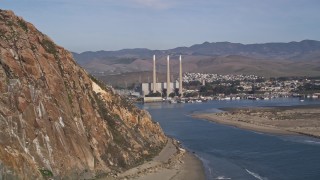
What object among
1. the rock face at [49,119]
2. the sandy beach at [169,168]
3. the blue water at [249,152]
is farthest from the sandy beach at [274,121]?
the rock face at [49,119]

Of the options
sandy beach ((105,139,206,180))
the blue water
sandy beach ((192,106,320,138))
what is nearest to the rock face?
sandy beach ((105,139,206,180))

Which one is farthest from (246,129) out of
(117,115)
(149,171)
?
(149,171)

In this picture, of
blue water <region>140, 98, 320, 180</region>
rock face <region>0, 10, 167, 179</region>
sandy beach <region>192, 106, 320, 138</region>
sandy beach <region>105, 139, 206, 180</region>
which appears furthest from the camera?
sandy beach <region>192, 106, 320, 138</region>

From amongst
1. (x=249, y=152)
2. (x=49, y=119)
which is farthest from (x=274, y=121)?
(x=49, y=119)

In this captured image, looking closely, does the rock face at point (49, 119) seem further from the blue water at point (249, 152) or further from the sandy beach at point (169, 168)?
the blue water at point (249, 152)

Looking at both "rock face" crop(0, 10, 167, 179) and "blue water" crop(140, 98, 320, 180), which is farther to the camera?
"blue water" crop(140, 98, 320, 180)

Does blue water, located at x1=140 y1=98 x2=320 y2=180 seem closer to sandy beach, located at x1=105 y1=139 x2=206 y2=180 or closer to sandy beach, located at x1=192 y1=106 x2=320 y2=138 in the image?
sandy beach, located at x1=105 y1=139 x2=206 y2=180

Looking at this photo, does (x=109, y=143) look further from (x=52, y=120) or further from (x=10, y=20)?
(x=10, y=20)
